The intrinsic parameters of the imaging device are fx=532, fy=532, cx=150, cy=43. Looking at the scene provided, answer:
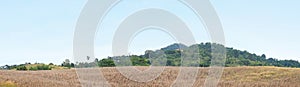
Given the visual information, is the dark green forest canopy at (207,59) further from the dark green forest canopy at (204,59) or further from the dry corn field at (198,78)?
the dry corn field at (198,78)

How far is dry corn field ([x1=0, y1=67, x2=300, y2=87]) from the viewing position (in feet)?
119

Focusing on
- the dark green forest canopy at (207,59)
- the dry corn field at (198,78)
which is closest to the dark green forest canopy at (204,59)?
the dark green forest canopy at (207,59)

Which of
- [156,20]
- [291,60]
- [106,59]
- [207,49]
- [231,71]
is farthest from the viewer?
[291,60]

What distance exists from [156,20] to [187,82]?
13.7 meters

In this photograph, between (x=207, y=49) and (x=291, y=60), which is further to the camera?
(x=291, y=60)

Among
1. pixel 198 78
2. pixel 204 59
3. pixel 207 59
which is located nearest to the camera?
pixel 198 78

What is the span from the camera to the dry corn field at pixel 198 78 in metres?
36.3

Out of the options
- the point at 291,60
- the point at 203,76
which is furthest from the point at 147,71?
the point at 291,60

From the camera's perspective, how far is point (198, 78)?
43469 millimetres

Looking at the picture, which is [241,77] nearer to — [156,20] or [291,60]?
[156,20]

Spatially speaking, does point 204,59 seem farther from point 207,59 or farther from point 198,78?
point 198,78

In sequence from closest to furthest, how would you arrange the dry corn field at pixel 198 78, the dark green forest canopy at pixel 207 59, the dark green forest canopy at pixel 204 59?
the dry corn field at pixel 198 78 < the dark green forest canopy at pixel 204 59 < the dark green forest canopy at pixel 207 59

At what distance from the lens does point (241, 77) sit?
44188mm

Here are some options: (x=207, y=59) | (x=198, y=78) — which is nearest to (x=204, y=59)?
(x=207, y=59)
